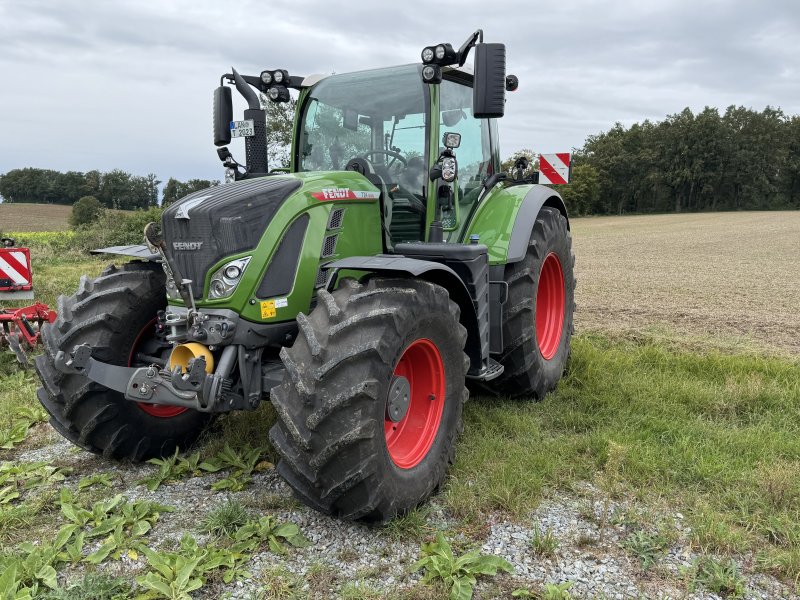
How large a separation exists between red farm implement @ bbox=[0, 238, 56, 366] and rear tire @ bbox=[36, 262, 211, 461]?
2.76 meters

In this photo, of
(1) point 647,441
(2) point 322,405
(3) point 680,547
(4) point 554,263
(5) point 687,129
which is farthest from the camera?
(5) point 687,129

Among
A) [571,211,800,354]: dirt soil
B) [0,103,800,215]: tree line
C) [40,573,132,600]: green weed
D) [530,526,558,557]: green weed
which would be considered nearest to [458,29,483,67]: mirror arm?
[530,526,558,557]: green weed

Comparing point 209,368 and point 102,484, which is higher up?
point 209,368

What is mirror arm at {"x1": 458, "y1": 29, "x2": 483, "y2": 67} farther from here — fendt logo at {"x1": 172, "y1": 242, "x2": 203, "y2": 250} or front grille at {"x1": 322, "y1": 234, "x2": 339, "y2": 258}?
fendt logo at {"x1": 172, "y1": 242, "x2": 203, "y2": 250}

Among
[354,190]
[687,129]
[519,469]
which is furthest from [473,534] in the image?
[687,129]

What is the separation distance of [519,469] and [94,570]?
7.20 feet

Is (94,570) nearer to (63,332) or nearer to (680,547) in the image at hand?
(63,332)

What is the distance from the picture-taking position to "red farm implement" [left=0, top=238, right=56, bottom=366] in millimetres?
5916

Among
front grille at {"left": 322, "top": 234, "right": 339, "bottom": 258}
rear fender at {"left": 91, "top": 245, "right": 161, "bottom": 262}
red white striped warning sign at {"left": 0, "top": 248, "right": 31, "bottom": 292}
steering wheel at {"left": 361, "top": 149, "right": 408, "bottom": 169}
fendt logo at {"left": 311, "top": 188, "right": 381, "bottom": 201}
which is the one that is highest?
steering wheel at {"left": 361, "top": 149, "right": 408, "bottom": 169}

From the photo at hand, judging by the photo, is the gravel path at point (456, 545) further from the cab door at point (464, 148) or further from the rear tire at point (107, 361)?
the cab door at point (464, 148)

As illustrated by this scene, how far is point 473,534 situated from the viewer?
2.94 metres

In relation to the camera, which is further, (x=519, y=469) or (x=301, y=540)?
(x=519, y=469)

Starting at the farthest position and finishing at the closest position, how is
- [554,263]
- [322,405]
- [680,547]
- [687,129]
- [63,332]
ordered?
[687,129] < [554,263] < [63,332] < [680,547] < [322,405]

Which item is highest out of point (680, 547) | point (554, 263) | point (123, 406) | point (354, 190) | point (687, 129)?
point (687, 129)
